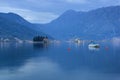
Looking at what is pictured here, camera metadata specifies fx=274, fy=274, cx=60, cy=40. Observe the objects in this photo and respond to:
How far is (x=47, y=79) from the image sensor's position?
2405 inches

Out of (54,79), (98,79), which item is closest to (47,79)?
(54,79)

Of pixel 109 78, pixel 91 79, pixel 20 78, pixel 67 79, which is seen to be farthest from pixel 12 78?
pixel 109 78

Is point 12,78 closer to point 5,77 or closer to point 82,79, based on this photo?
point 5,77

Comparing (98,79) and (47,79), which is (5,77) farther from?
(98,79)

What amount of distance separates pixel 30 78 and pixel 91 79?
1375 centimetres

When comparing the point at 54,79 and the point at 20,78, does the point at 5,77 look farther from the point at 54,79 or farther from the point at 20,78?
the point at 54,79

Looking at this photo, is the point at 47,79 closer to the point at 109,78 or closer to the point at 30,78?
the point at 30,78

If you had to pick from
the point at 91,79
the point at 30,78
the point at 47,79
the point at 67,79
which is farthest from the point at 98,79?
the point at 30,78

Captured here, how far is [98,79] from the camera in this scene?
61.1 meters

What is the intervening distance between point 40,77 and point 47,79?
329cm

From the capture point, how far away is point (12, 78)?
62.2m

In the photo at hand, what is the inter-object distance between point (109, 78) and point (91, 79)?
450 cm

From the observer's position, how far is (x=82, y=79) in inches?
2403

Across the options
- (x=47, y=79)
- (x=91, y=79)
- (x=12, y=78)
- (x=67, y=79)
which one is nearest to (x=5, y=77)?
(x=12, y=78)
